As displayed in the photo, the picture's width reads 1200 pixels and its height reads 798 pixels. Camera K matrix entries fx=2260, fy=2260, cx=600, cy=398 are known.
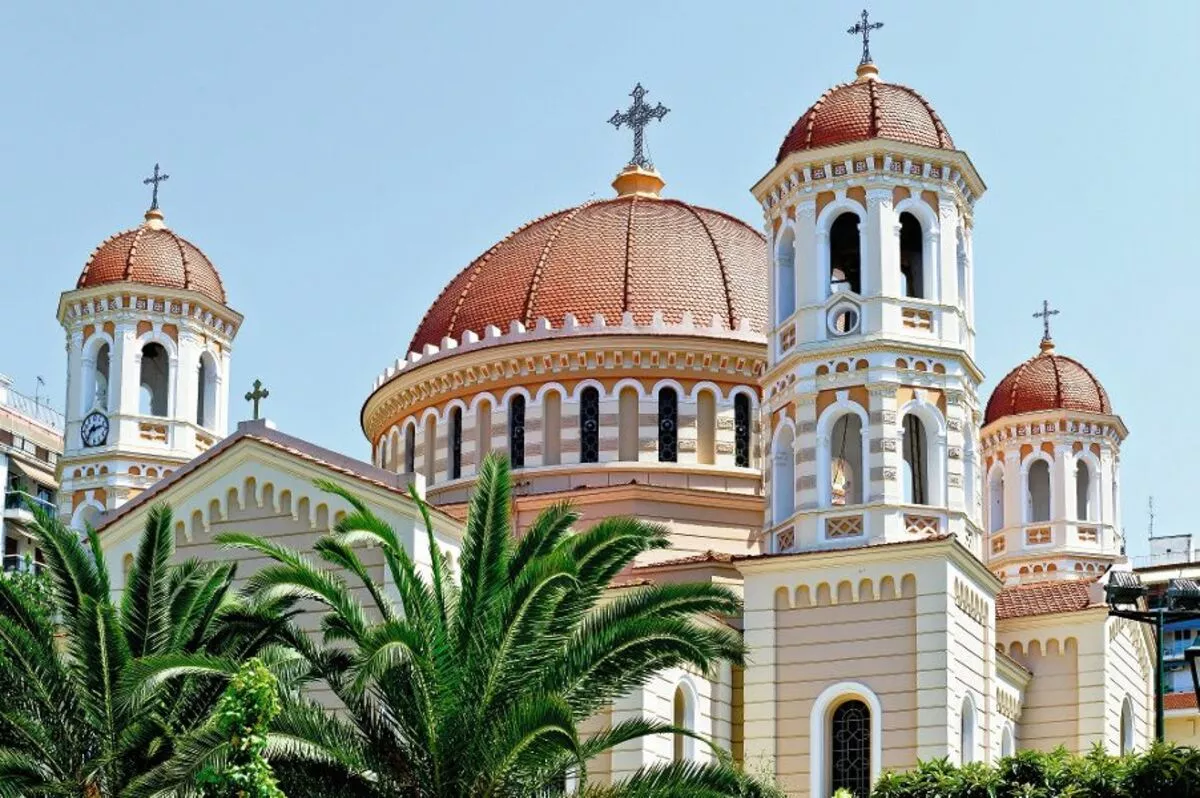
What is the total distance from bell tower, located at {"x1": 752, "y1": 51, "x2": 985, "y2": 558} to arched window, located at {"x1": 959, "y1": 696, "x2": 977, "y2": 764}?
9.09ft

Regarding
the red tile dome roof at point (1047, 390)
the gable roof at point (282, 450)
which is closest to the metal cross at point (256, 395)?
the gable roof at point (282, 450)

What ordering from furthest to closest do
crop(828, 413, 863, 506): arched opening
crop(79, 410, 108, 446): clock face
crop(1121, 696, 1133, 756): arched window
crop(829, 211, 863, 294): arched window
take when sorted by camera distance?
1. crop(79, 410, 108, 446): clock face
2. crop(1121, 696, 1133, 756): arched window
3. crop(828, 413, 863, 506): arched opening
4. crop(829, 211, 863, 294): arched window

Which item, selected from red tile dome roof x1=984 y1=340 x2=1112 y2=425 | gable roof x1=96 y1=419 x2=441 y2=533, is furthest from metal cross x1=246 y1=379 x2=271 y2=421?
red tile dome roof x1=984 y1=340 x2=1112 y2=425

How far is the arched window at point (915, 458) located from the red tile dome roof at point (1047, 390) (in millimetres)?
16382

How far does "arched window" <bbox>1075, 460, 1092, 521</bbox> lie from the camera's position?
177ft

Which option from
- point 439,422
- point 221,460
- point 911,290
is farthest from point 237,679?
point 439,422

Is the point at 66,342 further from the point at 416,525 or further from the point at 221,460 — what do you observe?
the point at 416,525

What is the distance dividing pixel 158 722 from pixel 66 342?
2172 cm

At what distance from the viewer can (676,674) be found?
3628 centimetres

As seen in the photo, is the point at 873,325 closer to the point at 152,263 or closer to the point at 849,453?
the point at 849,453

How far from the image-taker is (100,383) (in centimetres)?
4828

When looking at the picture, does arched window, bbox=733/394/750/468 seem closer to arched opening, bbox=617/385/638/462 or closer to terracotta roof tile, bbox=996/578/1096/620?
arched opening, bbox=617/385/638/462

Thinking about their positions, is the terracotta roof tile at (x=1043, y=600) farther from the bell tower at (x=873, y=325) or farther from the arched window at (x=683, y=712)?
the arched window at (x=683, y=712)

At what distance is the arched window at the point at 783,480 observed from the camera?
3812cm
